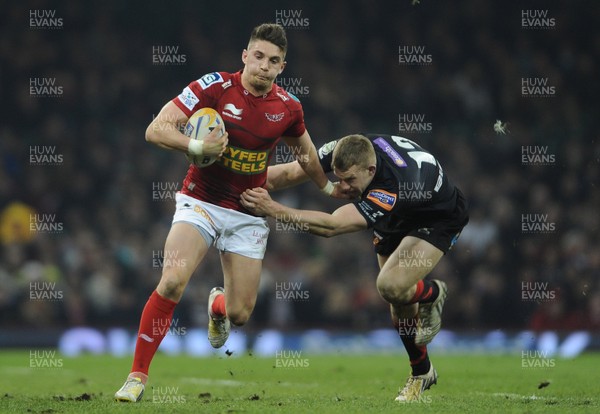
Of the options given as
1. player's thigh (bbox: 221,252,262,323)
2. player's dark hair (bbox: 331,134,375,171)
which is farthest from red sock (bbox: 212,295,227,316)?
player's dark hair (bbox: 331,134,375,171)

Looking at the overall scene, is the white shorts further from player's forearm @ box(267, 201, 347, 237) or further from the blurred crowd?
the blurred crowd

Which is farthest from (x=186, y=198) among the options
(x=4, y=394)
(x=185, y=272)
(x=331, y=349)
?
(x=331, y=349)

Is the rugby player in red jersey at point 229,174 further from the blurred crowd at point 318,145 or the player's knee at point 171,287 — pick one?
the blurred crowd at point 318,145

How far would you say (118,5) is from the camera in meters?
19.0

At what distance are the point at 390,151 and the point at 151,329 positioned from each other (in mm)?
2424

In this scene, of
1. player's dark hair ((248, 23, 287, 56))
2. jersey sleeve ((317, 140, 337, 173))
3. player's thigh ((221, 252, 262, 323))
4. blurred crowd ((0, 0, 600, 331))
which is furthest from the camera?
blurred crowd ((0, 0, 600, 331))

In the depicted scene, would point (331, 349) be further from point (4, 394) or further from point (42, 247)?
point (4, 394)

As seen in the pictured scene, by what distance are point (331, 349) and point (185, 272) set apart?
8.59m

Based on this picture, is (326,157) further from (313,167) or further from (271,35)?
(271,35)

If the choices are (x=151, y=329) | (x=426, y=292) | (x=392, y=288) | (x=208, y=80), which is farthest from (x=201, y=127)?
(x=426, y=292)

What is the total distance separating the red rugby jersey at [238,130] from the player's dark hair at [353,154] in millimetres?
620

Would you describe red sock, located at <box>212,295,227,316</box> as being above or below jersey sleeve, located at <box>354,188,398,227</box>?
below

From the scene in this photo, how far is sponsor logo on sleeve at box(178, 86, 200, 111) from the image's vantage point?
7.23 metres

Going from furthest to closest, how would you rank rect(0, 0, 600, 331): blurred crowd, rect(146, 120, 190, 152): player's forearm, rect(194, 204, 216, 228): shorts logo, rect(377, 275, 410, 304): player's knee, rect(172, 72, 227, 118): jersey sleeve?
rect(0, 0, 600, 331): blurred crowd < rect(377, 275, 410, 304): player's knee < rect(194, 204, 216, 228): shorts logo < rect(172, 72, 227, 118): jersey sleeve < rect(146, 120, 190, 152): player's forearm
